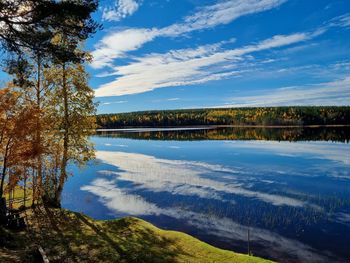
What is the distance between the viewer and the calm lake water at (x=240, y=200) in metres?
23.8

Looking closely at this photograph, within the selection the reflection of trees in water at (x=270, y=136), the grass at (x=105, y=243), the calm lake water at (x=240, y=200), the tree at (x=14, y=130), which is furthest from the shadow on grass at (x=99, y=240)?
the reflection of trees in water at (x=270, y=136)

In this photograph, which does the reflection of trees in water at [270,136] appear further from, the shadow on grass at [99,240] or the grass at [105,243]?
the shadow on grass at [99,240]

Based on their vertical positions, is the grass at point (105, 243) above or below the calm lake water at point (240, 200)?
above

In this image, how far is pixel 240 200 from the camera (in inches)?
1378

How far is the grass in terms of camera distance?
17.6 m

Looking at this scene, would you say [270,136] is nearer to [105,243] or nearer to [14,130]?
[14,130]

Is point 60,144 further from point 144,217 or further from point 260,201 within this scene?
point 260,201

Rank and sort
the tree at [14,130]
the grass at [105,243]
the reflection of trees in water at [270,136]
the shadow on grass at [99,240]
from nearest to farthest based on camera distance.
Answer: the grass at [105,243] < the shadow on grass at [99,240] < the tree at [14,130] < the reflection of trees in water at [270,136]

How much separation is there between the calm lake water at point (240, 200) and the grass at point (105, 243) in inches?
155

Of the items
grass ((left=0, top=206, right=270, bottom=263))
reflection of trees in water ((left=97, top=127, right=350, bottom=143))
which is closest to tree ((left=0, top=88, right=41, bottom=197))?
grass ((left=0, top=206, right=270, bottom=263))

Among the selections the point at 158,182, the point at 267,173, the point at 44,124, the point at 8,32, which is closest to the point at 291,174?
the point at 267,173

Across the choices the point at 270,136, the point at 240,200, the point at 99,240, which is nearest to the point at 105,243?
the point at 99,240

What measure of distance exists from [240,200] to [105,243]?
18844mm

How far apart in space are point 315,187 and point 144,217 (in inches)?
898
